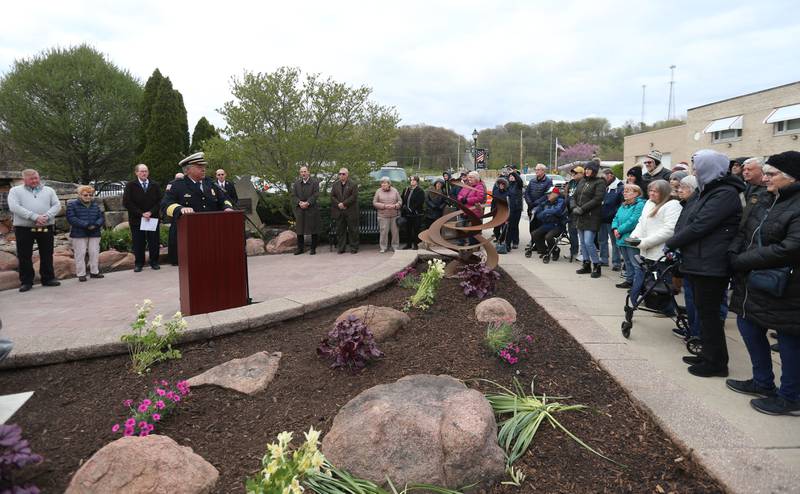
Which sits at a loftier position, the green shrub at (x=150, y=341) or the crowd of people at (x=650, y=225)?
the crowd of people at (x=650, y=225)

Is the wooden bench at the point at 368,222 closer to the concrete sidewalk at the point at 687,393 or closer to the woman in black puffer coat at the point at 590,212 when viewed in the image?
the woman in black puffer coat at the point at 590,212

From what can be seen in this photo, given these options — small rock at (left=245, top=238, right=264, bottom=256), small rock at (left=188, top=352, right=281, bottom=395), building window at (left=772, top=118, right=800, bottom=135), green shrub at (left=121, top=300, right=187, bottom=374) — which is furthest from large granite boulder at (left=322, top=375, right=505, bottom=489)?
building window at (left=772, top=118, right=800, bottom=135)

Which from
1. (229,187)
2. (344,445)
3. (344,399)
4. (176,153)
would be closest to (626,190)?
(344,399)

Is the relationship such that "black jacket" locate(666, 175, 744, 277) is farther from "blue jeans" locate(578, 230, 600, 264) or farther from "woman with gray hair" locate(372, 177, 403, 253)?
"woman with gray hair" locate(372, 177, 403, 253)

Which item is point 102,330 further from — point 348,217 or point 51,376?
point 348,217

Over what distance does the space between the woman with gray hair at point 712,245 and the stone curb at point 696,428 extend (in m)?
0.58

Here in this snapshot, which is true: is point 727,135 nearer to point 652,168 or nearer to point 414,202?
point 652,168

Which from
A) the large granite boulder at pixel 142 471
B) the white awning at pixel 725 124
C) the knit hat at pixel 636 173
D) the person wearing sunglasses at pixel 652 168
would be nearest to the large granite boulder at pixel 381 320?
the large granite boulder at pixel 142 471

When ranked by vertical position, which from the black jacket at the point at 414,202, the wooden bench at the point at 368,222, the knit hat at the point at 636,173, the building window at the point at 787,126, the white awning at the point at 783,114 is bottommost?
the wooden bench at the point at 368,222

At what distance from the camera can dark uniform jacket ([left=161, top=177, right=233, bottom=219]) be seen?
6.13 meters

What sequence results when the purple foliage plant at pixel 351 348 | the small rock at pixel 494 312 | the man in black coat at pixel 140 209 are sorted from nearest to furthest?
the purple foliage plant at pixel 351 348
the small rock at pixel 494 312
the man in black coat at pixel 140 209

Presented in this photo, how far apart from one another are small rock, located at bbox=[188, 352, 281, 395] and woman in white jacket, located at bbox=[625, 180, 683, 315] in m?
3.74

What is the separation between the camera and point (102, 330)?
160 inches

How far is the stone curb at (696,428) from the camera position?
2346mm
